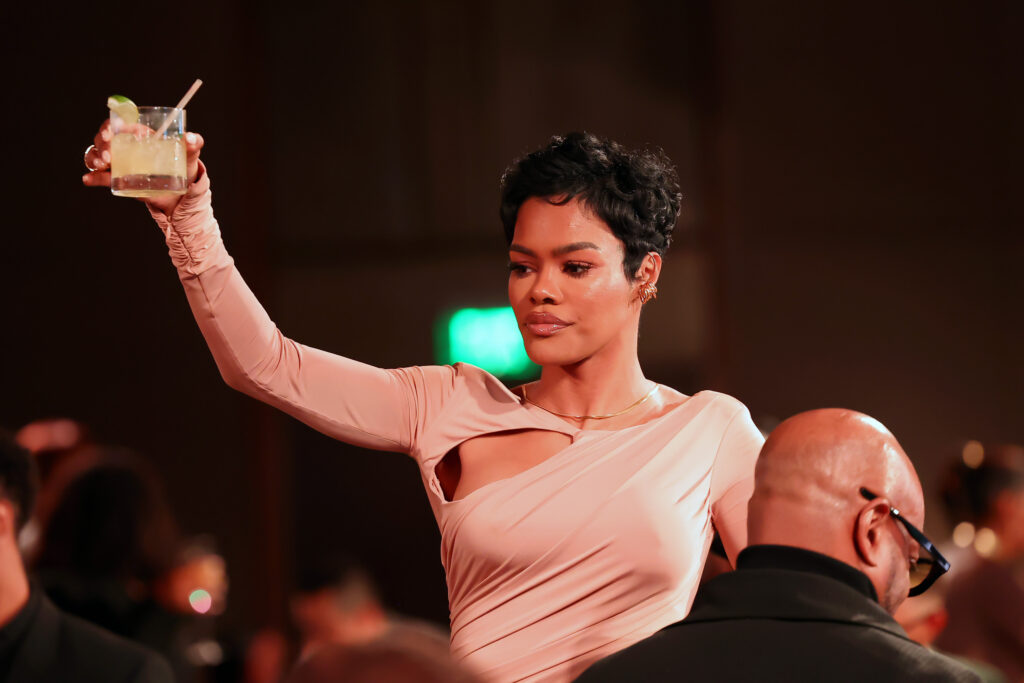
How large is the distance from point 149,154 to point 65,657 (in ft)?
3.26

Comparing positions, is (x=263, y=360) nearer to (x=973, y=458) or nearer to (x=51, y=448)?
(x=51, y=448)

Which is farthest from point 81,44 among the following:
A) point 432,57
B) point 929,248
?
point 929,248

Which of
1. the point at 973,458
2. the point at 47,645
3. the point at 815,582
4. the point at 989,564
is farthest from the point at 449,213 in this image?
the point at 815,582

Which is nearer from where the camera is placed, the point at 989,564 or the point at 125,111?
the point at 125,111

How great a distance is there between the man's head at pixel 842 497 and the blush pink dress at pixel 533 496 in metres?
0.50

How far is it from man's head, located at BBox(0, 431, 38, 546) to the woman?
0.64m

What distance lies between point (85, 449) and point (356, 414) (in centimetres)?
229

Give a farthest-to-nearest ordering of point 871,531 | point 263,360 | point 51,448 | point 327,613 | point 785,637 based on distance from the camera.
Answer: point 327,613
point 51,448
point 263,360
point 871,531
point 785,637

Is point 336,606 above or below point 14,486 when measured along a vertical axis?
below

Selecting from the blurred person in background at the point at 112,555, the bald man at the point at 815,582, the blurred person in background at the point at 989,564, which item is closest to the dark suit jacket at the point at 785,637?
the bald man at the point at 815,582

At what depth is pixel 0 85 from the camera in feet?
21.8

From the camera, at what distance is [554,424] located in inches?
86.3

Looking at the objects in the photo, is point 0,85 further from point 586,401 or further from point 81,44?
point 586,401

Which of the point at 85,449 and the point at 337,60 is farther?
the point at 337,60
